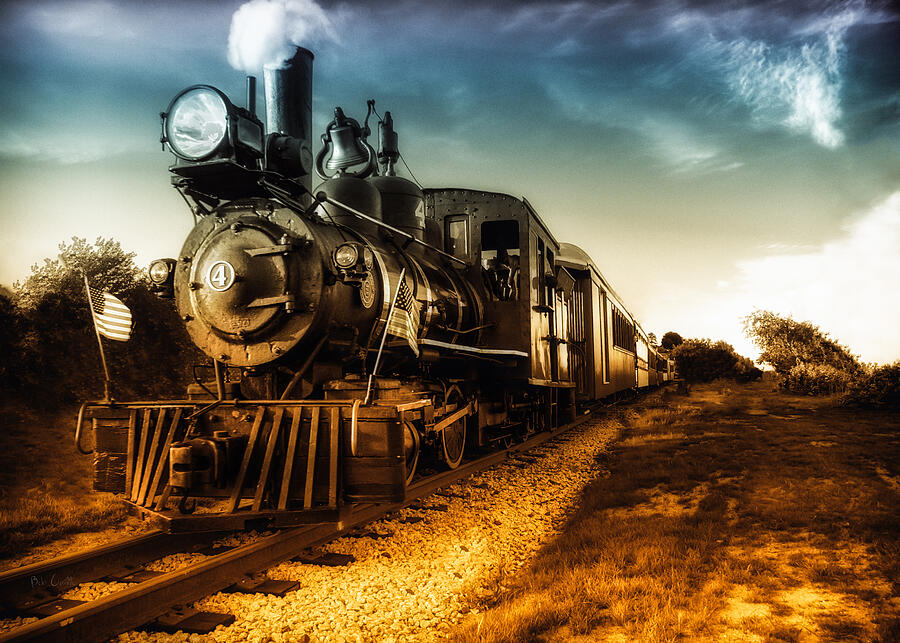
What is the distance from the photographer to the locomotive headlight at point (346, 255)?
4.08 metres

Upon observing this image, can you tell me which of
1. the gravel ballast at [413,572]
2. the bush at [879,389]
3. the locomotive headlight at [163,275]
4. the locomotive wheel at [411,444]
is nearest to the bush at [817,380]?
the bush at [879,389]

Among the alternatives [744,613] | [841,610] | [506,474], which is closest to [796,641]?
[744,613]

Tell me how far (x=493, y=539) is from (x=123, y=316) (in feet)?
10.9

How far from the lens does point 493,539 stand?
4.46 meters

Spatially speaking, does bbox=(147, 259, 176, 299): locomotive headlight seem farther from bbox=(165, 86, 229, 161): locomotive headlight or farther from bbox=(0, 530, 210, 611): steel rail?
bbox=(0, 530, 210, 611): steel rail

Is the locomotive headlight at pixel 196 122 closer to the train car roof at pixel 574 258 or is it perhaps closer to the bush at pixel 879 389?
the train car roof at pixel 574 258

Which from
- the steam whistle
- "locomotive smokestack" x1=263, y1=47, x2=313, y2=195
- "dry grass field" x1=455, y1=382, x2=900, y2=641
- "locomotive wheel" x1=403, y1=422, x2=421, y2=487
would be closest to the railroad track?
"locomotive wheel" x1=403, y1=422, x2=421, y2=487

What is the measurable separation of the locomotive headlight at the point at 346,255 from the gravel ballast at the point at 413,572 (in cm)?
197

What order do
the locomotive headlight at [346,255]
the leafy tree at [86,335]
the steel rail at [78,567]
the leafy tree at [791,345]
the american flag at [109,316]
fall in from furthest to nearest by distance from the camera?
the leafy tree at [791,345] < the leafy tree at [86,335] < the american flag at [109,316] < the locomotive headlight at [346,255] < the steel rail at [78,567]

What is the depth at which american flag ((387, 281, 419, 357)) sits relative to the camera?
418 centimetres

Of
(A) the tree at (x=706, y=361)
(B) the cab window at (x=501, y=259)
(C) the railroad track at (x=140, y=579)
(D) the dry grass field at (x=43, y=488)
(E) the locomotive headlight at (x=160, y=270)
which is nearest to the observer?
(C) the railroad track at (x=140, y=579)

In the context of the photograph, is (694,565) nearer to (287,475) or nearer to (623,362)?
(287,475)

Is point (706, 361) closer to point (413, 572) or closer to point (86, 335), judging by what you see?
point (86, 335)

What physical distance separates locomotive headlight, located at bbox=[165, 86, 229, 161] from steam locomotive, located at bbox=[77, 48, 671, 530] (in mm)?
10
